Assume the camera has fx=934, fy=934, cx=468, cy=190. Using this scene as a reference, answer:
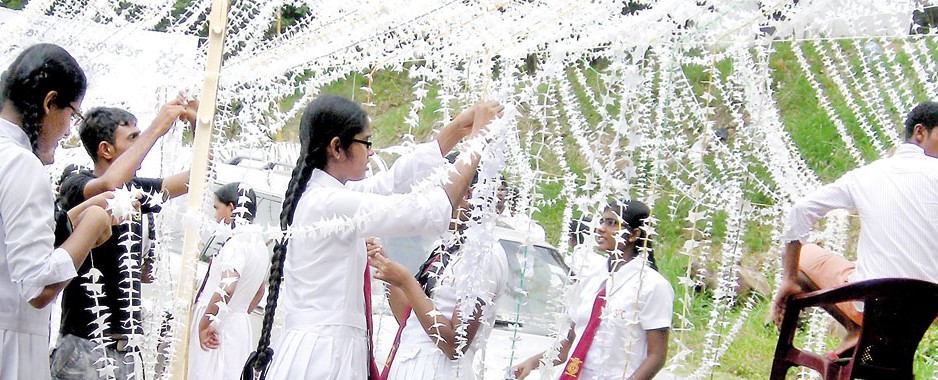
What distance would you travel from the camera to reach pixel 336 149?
2.50 meters

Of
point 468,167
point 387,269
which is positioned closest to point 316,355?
point 387,269

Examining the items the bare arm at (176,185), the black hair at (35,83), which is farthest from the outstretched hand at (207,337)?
the black hair at (35,83)

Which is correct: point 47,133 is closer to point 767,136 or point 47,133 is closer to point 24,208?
point 24,208

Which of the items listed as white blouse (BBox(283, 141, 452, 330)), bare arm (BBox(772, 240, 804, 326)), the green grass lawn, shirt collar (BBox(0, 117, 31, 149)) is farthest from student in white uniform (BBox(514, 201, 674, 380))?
the green grass lawn

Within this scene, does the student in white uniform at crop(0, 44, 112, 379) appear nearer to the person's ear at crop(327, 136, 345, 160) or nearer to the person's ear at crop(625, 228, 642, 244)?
the person's ear at crop(327, 136, 345, 160)

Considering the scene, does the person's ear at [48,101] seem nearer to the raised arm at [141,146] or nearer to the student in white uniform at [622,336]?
the raised arm at [141,146]

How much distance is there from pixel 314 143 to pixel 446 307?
0.66 meters

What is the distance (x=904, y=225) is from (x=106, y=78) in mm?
3063

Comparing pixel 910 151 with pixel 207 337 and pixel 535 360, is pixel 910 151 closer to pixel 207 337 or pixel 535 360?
pixel 535 360

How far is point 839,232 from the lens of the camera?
4.13 m

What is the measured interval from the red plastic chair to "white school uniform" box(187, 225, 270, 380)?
250 cm

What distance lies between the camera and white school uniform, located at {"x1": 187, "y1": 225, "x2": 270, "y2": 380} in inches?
162

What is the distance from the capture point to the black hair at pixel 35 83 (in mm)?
2311

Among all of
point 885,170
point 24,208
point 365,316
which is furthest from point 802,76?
point 24,208
